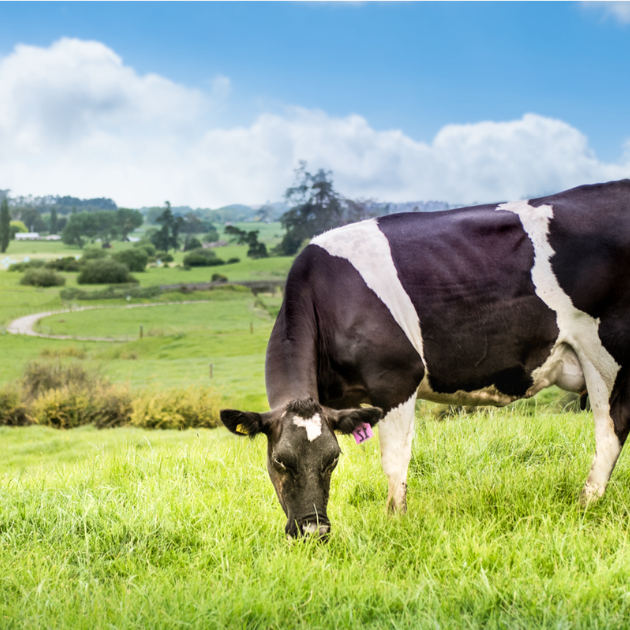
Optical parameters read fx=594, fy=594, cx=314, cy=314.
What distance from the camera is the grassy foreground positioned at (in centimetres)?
369

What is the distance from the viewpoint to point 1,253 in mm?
139500

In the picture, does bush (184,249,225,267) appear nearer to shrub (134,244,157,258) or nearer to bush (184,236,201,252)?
shrub (134,244,157,258)

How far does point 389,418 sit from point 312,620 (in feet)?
5.63

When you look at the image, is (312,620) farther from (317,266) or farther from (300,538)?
(317,266)

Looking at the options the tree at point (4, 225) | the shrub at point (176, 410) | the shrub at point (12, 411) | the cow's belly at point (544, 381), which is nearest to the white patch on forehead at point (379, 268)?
the cow's belly at point (544, 381)

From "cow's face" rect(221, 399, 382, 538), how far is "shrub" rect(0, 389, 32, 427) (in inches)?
1059

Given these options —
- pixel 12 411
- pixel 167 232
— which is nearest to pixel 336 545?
pixel 12 411

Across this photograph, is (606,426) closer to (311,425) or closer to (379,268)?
(379,268)

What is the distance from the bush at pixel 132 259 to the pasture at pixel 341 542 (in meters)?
131

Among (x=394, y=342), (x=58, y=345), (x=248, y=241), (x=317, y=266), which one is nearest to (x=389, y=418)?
(x=394, y=342)

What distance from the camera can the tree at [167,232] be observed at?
548 ft

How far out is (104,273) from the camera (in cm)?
11738

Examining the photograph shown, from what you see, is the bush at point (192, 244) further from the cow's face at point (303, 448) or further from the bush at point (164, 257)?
the cow's face at point (303, 448)

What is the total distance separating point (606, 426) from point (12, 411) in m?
28.5
